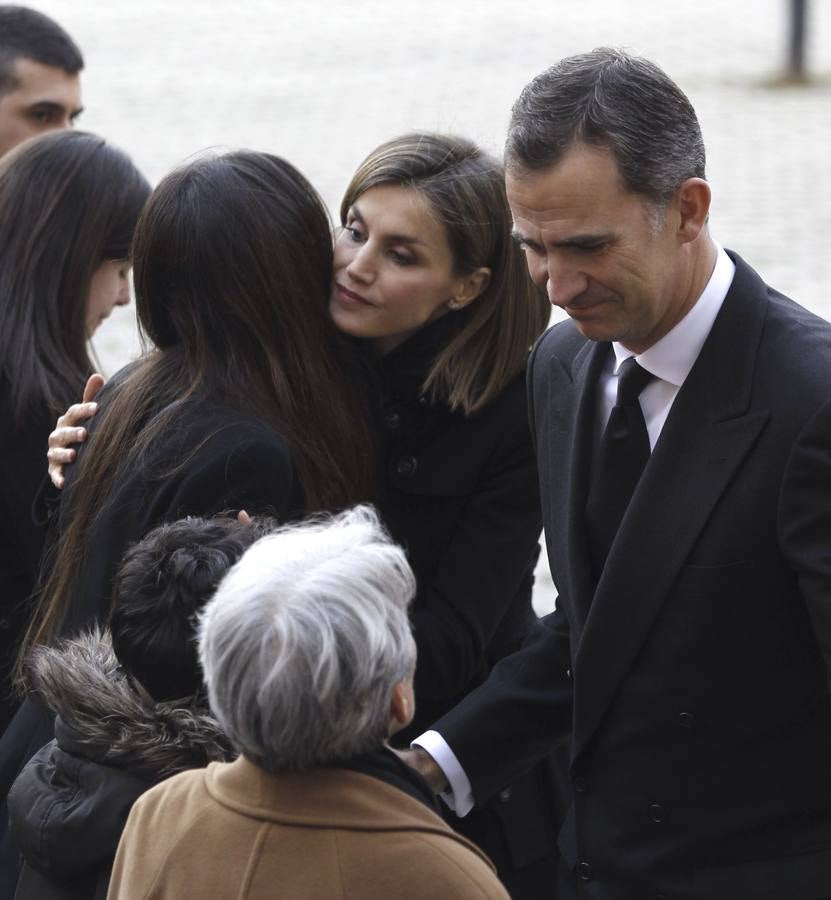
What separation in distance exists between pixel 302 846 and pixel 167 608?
48 cm

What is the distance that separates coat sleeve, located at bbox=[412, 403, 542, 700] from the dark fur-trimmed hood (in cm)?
78

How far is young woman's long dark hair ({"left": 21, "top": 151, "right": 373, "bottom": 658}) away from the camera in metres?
2.73

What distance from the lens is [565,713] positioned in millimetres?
2836

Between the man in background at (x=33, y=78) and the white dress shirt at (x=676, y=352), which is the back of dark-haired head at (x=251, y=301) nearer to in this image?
the white dress shirt at (x=676, y=352)

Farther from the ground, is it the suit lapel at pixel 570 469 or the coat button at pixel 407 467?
the suit lapel at pixel 570 469

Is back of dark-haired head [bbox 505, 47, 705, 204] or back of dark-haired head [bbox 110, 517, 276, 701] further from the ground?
back of dark-haired head [bbox 505, 47, 705, 204]

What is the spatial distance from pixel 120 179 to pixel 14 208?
0.78 feet

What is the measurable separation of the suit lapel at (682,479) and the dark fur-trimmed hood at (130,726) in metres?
0.60

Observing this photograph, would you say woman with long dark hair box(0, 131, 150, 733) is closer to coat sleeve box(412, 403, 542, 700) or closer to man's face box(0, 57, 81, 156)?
coat sleeve box(412, 403, 542, 700)

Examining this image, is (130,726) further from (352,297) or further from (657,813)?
(352,297)

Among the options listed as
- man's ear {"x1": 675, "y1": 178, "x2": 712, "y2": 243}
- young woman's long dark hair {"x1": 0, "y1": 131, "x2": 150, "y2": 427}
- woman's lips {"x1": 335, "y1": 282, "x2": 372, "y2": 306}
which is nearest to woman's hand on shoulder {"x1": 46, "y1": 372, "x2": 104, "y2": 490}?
young woman's long dark hair {"x1": 0, "y1": 131, "x2": 150, "y2": 427}

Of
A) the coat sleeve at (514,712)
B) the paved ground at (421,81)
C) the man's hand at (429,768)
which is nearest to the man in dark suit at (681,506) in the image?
the coat sleeve at (514,712)

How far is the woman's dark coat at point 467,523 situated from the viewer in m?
3.04

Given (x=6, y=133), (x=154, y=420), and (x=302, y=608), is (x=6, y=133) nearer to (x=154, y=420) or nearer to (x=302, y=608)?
(x=154, y=420)
